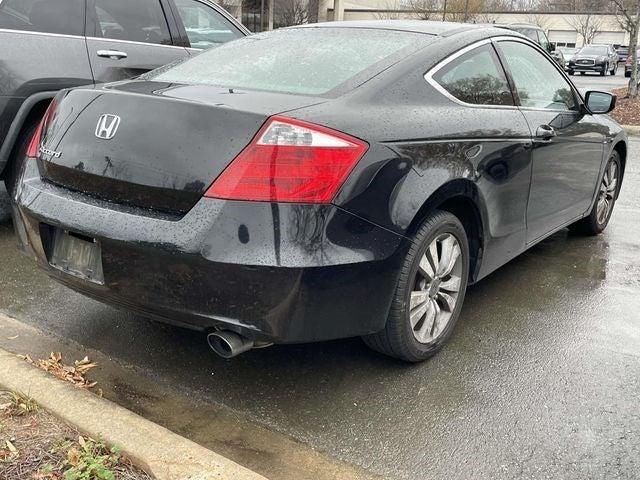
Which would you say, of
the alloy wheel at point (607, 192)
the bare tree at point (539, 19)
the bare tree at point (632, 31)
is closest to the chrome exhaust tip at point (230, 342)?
the alloy wheel at point (607, 192)

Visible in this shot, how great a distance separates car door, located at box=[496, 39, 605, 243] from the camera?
3.59 metres

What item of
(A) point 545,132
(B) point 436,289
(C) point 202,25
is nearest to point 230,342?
(B) point 436,289

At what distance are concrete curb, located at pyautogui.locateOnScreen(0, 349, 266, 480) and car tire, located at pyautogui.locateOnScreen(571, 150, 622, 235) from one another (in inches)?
147

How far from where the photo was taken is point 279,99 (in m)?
2.48

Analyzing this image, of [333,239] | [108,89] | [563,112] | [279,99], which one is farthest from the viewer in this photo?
[563,112]

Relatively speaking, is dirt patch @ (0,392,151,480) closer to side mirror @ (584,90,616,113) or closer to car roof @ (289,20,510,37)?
car roof @ (289,20,510,37)

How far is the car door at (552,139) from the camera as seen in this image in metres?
3.59

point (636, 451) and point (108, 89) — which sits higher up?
point (108, 89)

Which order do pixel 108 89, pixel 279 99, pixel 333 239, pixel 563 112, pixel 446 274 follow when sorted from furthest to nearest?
pixel 563 112
pixel 446 274
pixel 108 89
pixel 279 99
pixel 333 239

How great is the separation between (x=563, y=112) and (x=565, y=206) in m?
0.60

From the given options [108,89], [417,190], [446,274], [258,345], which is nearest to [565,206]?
[446,274]

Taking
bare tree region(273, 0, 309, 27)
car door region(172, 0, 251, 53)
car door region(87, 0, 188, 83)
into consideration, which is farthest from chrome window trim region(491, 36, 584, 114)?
bare tree region(273, 0, 309, 27)

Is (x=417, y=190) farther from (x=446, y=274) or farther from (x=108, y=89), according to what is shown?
(x=108, y=89)

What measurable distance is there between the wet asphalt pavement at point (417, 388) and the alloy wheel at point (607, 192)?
4.40 feet
